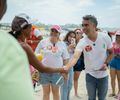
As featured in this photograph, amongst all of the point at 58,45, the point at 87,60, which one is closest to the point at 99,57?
the point at 87,60

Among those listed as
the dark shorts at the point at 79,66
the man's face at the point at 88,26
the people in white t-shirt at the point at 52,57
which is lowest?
the dark shorts at the point at 79,66

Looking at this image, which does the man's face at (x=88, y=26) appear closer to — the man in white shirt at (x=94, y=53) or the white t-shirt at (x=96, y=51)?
the man in white shirt at (x=94, y=53)

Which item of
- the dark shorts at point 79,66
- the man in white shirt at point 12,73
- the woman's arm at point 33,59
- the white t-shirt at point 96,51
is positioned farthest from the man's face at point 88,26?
the man in white shirt at point 12,73

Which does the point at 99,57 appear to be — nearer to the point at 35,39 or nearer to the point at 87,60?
the point at 87,60

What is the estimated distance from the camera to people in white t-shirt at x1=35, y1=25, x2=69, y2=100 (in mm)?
6344

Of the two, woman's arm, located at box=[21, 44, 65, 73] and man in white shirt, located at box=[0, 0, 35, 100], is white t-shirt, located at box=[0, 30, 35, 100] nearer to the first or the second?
man in white shirt, located at box=[0, 0, 35, 100]

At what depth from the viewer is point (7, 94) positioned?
81cm

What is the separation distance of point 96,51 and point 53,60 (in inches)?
46.1

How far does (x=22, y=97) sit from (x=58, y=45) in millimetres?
5780

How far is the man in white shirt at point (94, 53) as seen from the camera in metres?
5.47

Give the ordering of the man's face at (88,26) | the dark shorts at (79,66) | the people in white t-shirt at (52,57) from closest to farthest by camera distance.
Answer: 1. the man's face at (88,26)
2. the people in white t-shirt at (52,57)
3. the dark shorts at (79,66)

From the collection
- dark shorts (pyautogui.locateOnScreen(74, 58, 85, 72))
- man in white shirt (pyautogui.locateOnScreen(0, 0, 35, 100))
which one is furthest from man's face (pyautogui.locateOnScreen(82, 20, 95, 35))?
man in white shirt (pyautogui.locateOnScreen(0, 0, 35, 100))

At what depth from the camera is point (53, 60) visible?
21.1ft

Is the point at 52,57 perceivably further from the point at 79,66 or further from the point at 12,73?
the point at 12,73
